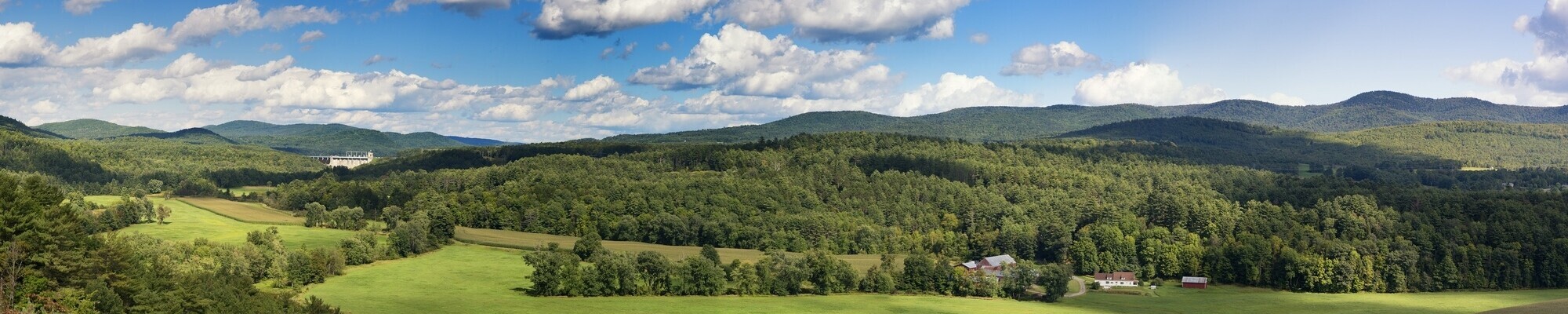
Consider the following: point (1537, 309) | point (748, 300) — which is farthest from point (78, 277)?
point (1537, 309)

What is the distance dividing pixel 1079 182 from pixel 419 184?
87890 mm

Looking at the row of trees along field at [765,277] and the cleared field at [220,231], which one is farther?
the cleared field at [220,231]

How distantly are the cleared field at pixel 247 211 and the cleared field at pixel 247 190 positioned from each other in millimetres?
18681

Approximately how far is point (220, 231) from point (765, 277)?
50491mm

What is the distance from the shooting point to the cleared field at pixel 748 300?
73.0 meters

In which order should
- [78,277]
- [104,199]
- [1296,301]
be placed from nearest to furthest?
[78,277] < [1296,301] < [104,199]

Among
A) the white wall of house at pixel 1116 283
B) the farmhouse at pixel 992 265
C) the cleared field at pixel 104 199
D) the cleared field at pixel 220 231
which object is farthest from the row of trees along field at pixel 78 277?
the white wall of house at pixel 1116 283

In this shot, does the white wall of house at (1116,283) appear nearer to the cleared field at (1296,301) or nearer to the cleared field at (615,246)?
the cleared field at (1296,301)

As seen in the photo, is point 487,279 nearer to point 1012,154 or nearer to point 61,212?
point 61,212

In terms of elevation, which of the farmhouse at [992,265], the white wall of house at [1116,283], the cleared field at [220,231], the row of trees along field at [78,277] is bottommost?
the white wall of house at [1116,283]

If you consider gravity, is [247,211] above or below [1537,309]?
above

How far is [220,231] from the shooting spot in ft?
324

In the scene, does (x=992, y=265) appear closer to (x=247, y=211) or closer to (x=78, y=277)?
(x=78, y=277)

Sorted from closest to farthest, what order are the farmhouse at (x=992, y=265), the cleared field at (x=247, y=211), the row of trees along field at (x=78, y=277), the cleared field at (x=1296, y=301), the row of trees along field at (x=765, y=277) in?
the row of trees along field at (x=78, y=277)
the row of trees along field at (x=765, y=277)
the cleared field at (x=1296, y=301)
the farmhouse at (x=992, y=265)
the cleared field at (x=247, y=211)
